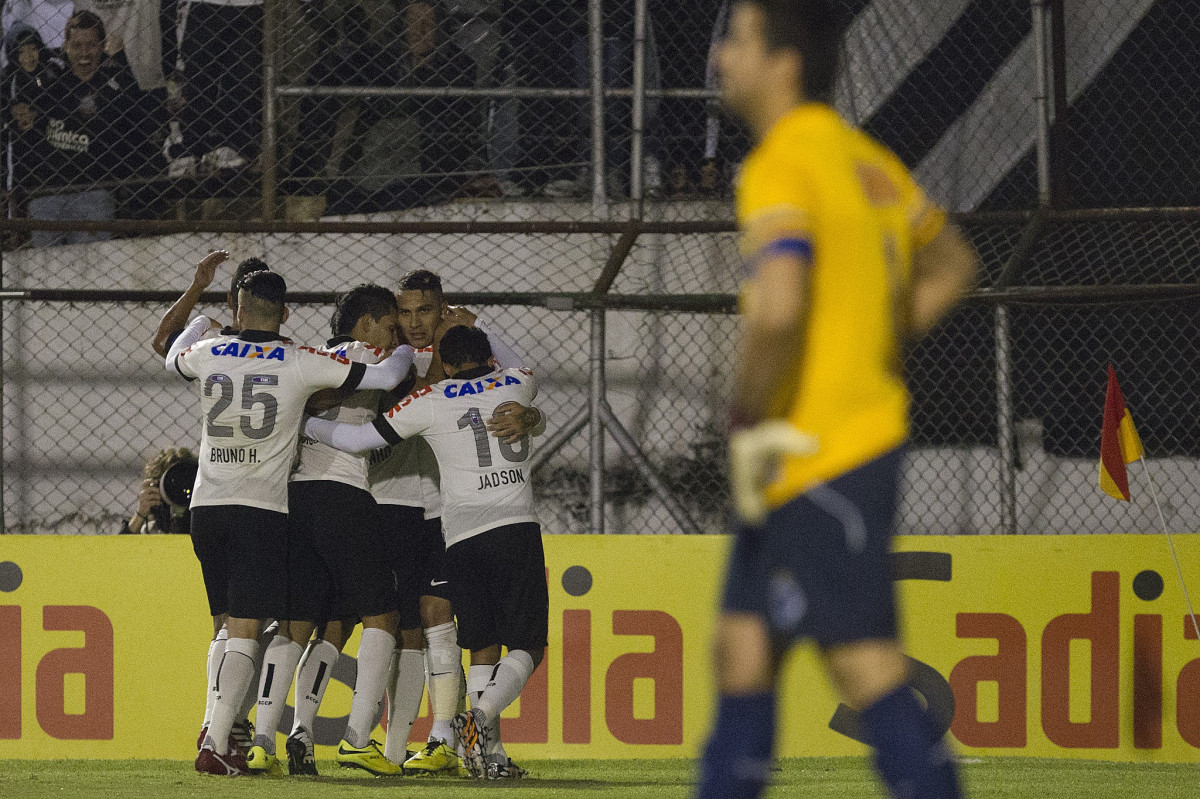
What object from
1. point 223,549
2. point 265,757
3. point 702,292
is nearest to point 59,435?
point 223,549

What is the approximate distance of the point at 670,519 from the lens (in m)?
7.92

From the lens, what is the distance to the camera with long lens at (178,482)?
706 centimetres

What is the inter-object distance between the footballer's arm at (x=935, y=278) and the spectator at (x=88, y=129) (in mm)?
5991

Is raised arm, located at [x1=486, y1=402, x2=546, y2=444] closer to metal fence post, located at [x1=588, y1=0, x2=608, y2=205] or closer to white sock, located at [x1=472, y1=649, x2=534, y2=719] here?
white sock, located at [x1=472, y1=649, x2=534, y2=719]

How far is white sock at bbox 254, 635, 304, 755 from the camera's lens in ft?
18.6

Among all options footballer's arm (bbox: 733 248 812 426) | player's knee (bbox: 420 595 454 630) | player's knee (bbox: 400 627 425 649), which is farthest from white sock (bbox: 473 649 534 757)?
footballer's arm (bbox: 733 248 812 426)

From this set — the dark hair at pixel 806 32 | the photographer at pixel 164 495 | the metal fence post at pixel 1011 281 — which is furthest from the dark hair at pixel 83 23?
the dark hair at pixel 806 32

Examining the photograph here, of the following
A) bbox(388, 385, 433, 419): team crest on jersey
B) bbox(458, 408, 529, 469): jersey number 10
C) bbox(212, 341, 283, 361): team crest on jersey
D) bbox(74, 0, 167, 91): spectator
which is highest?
bbox(74, 0, 167, 91): spectator

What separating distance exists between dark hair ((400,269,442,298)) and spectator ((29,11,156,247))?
2298 mm

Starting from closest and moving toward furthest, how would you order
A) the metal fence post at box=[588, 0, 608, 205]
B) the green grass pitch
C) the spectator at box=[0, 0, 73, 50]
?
the green grass pitch
the metal fence post at box=[588, 0, 608, 205]
the spectator at box=[0, 0, 73, 50]

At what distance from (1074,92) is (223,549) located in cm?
560

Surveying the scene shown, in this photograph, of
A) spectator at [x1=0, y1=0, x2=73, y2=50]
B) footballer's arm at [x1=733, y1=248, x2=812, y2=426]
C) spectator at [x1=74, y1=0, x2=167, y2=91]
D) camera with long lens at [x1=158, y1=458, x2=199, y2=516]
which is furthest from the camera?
spectator at [x1=74, y1=0, x2=167, y2=91]

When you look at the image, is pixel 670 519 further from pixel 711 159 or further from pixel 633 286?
pixel 711 159

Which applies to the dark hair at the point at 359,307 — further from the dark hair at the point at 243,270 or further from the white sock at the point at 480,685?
the white sock at the point at 480,685
